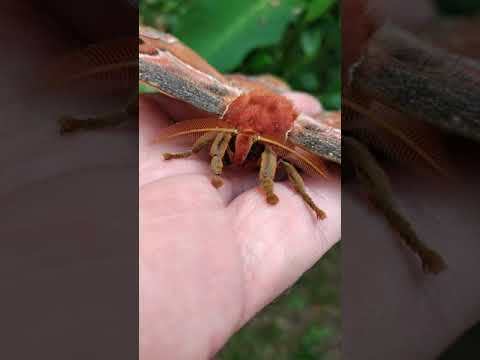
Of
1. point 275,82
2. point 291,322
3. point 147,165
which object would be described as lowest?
point 291,322

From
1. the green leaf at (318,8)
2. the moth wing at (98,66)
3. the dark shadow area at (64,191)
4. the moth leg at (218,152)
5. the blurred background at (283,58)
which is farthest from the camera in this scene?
the green leaf at (318,8)

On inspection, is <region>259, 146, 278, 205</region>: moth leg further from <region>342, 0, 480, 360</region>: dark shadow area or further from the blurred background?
the blurred background

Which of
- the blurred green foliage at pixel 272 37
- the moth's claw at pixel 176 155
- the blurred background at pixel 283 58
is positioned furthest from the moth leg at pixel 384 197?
the blurred green foliage at pixel 272 37

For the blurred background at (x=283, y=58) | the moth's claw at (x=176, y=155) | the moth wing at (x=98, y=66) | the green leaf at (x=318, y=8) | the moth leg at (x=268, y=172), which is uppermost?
the moth wing at (x=98, y=66)

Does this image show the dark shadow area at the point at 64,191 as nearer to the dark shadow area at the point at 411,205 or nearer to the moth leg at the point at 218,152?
the moth leg at the point at 218,152

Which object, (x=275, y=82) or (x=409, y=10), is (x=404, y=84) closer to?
(x=409, y=10)

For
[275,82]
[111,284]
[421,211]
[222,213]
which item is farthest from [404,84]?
[275,82]
